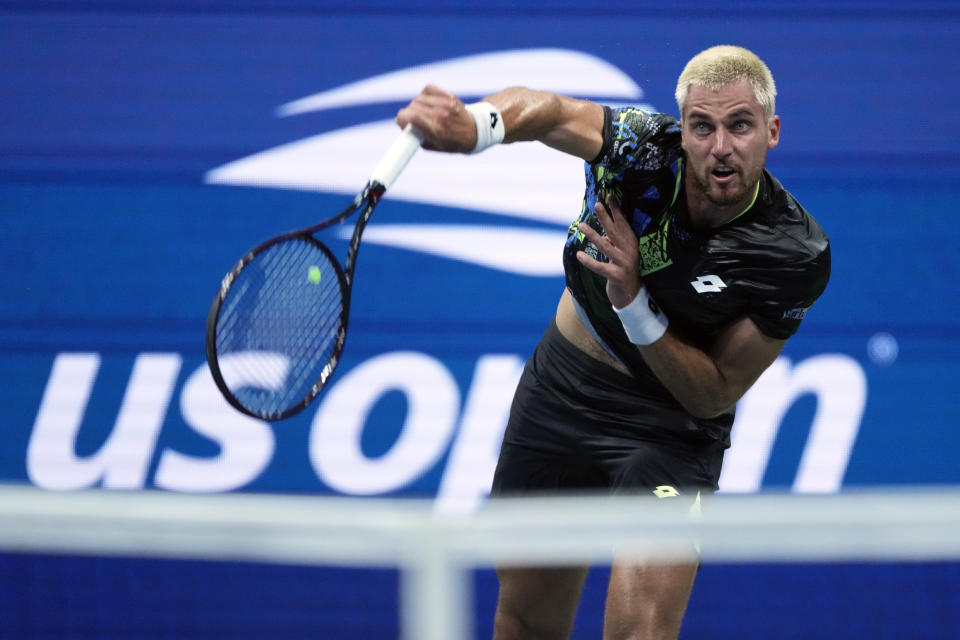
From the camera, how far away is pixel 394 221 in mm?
4609

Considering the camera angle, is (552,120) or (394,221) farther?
(394,221)

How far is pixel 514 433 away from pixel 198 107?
219cm

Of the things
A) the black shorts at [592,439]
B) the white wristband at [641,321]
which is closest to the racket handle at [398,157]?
the white wristband at [641,321]

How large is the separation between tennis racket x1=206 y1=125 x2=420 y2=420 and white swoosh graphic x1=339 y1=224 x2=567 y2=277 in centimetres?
142

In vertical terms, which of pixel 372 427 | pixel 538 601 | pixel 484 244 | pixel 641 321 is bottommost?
pixel 372 427

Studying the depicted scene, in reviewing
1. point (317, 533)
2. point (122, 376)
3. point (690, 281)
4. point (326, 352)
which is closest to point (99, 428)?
point (122, 376)

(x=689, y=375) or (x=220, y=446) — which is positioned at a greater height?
(x=689, y=375)

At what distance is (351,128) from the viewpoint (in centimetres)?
462

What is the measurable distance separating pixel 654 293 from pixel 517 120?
1.87 feet

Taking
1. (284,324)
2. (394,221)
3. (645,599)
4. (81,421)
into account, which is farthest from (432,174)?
(645,599)

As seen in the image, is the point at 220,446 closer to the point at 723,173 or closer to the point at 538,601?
the point at 538,601

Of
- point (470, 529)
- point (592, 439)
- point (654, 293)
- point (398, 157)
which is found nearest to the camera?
point (470, 529)

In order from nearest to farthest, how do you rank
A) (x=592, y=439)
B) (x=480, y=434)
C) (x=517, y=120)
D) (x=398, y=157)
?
(x=398, y=157), (x=517, y=120), (x=592, y=439), (x=480, y=434)

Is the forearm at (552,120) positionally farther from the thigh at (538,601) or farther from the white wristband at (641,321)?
the thigh at (538,601)
